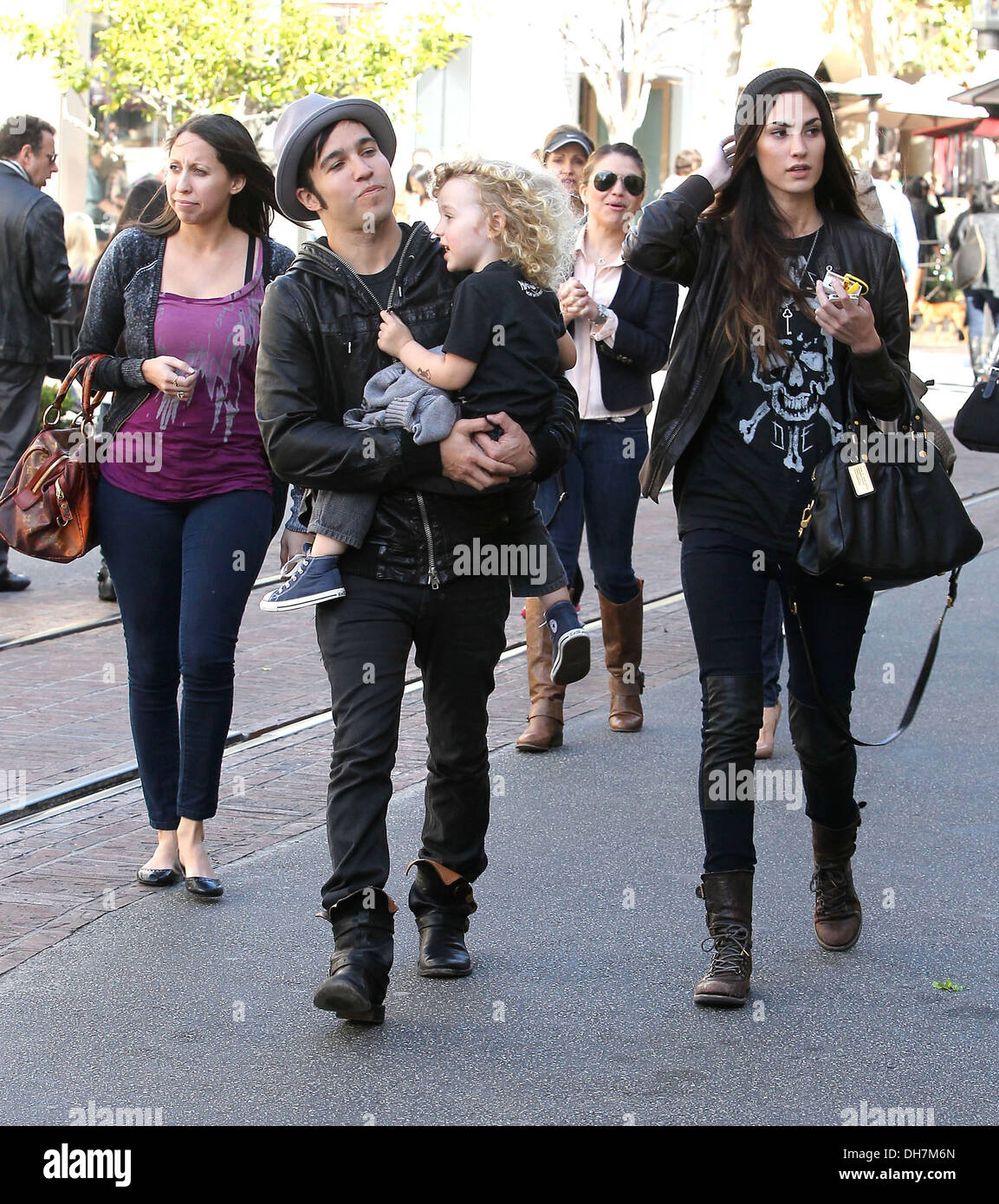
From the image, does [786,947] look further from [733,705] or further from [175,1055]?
[175,1055]

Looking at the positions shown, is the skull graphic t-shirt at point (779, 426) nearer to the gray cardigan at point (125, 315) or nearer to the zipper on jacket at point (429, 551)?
the zipper on jacket at point (429, 551)

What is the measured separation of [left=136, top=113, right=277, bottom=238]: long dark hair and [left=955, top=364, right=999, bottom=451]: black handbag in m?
2.16

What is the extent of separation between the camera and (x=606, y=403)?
7.07 metres

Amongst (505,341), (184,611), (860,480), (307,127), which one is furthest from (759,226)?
(184,611)

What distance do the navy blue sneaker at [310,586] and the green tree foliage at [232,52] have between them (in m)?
15.2

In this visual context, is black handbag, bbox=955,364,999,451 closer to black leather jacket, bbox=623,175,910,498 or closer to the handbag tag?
black leather jacket, bbox=623,175,910,498

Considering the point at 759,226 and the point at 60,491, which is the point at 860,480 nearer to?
the point at 759,226

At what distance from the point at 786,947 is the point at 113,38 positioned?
16.1 metres

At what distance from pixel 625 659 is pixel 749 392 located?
9.34ft

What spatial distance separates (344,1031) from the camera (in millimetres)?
4281

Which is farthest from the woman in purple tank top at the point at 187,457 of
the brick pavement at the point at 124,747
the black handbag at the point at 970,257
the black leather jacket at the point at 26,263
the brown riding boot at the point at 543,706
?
the black handbag at the point at 970,257

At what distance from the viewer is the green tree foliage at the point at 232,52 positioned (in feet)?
60.8
